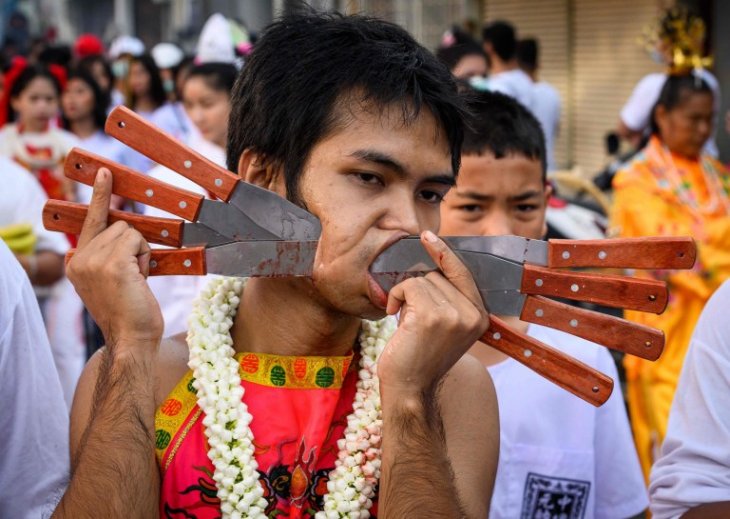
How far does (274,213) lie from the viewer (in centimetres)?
217

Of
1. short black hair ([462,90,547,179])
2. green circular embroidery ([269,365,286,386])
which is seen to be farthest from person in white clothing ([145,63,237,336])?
green circular embroidery ([269,365,286,386])

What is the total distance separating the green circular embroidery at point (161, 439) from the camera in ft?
7.18

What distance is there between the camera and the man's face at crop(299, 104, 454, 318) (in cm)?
→ 213

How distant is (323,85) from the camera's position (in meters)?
2.22

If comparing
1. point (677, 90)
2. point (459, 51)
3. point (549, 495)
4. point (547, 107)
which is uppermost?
point (459, 51)

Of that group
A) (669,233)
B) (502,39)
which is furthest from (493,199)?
(502,39)

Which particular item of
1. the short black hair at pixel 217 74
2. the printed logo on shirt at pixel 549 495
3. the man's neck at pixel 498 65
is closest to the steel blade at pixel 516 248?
the printed logo on shirt at pixel 549 495

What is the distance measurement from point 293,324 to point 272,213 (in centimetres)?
27

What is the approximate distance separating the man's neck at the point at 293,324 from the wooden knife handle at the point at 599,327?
0.41m

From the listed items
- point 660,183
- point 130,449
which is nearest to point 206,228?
point 130,449

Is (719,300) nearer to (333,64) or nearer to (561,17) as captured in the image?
(333,64)

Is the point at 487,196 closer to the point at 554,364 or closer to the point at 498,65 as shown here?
the point at 554,364

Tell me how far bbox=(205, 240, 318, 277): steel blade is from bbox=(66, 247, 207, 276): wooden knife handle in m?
0.02

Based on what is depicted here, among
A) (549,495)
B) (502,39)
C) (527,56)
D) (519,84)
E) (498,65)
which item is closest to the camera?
(549,495)
